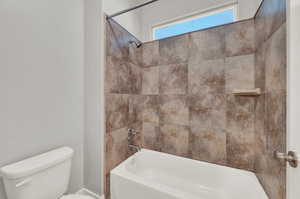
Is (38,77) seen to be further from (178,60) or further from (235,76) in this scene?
(235,76)

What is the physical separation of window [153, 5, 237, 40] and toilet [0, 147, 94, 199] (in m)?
2.01

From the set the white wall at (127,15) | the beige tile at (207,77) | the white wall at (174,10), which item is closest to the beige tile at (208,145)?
the beige tile at (207,77)

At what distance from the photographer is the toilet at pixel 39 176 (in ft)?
2.91

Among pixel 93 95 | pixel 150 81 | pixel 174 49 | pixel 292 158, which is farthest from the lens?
pixel 150 81

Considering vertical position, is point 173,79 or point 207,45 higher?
point 207,45

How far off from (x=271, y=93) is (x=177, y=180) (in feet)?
4.65

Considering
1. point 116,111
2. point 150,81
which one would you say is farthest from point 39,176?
point 150,81

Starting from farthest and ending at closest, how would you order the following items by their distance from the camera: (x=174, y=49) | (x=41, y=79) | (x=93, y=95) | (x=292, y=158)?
(x=174, y=49), (x=93, y=95), (x=41, y=79), (x=292, y=158)

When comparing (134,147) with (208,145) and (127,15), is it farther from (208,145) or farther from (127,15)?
(127,15)

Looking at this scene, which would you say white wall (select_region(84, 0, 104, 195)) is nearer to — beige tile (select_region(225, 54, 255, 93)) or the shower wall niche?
the shower wall niche

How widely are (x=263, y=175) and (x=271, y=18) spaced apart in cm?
133

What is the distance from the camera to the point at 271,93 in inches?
42.2

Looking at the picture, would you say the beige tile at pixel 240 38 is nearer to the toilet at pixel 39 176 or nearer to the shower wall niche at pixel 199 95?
the shower wall niche at pixel 199 95

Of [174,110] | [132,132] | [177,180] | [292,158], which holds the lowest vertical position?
[177,180]
